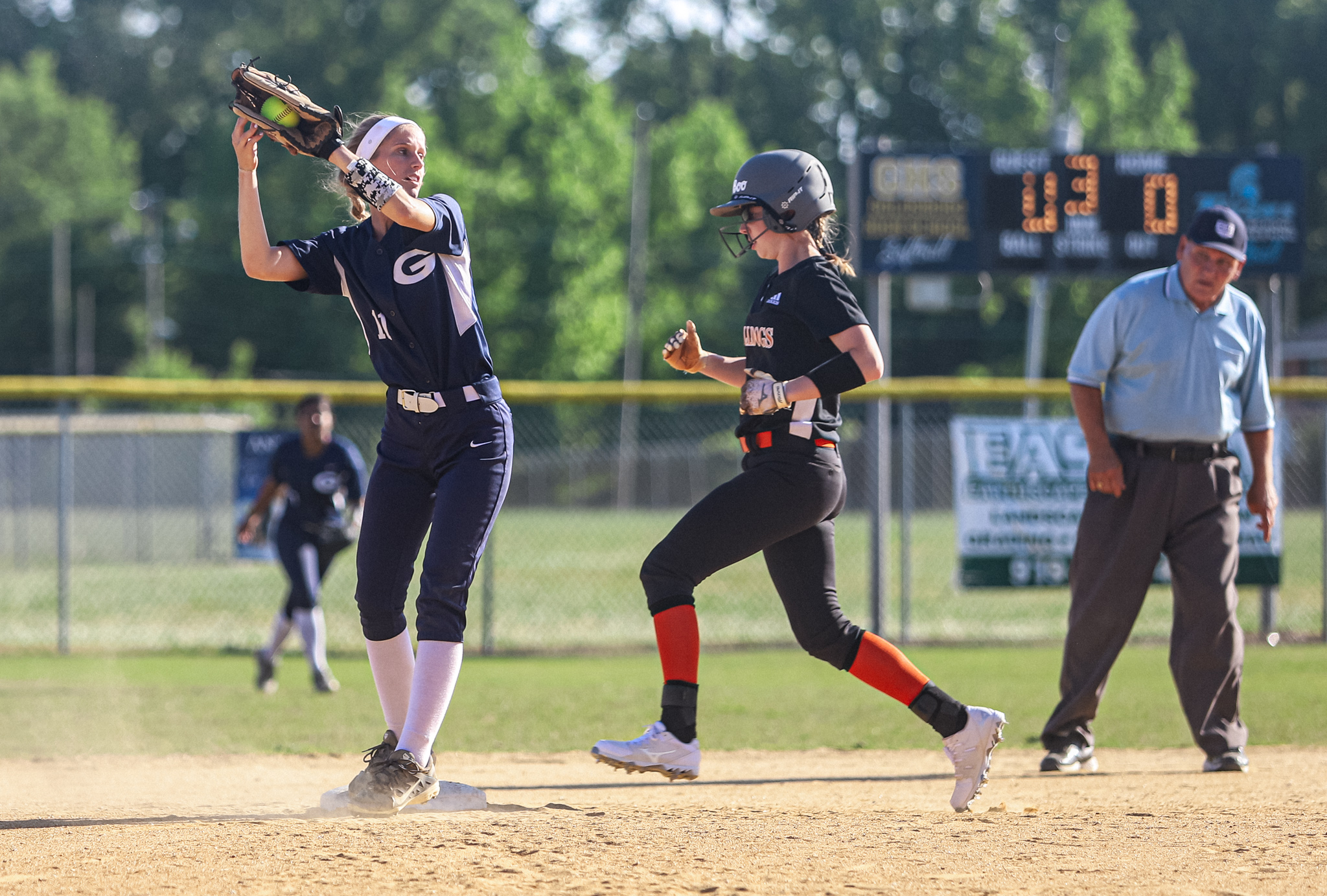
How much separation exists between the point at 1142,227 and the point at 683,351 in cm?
896

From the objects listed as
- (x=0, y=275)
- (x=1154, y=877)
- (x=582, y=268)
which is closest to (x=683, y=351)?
(x=1154, y=877)

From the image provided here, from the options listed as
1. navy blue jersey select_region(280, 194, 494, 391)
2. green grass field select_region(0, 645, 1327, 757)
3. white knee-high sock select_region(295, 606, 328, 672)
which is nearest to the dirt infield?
green grass field select_region(0, 645, 1327, 757)

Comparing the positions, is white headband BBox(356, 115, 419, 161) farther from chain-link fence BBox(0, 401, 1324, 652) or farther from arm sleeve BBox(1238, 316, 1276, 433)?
chain-link fence BBox(0, 401, 1324, 652)

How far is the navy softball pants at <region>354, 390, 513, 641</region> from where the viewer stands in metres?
4.45

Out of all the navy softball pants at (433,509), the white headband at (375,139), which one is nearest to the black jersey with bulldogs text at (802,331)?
the navy softball pants at (433,509)

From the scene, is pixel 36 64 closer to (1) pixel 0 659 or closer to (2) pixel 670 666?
(1) pixel 0 659

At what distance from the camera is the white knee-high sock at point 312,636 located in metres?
8.98

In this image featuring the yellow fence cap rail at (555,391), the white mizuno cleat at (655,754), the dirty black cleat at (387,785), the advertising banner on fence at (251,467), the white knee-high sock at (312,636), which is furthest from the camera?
the advertising banner on fence at (251,467)

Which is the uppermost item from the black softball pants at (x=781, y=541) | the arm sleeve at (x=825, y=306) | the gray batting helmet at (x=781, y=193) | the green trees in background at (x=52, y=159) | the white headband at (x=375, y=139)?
the green trees in background at (x=52, y=159)

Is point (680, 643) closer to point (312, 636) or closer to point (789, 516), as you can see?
point (789, 516)

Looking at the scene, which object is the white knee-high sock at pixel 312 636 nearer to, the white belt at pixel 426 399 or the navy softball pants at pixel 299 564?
the navy softball pants at pixel 299 564

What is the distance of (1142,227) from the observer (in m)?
12.7

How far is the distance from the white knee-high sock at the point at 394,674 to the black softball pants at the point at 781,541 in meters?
0.84

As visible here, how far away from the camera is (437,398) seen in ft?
14.6
